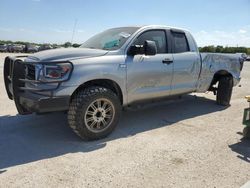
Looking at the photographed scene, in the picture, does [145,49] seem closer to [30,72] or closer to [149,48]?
[149,48]

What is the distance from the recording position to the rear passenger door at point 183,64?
583 cm

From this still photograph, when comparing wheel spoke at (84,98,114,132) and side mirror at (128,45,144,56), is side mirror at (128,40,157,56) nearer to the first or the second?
side mirror at (128,45,144,56)

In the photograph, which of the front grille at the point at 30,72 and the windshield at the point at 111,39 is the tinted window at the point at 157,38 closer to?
the windshield at the point at 111,39

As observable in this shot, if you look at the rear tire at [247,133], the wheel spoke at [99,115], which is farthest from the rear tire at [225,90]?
the wheel spoke at [99,115]

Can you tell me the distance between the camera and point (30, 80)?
428 cm

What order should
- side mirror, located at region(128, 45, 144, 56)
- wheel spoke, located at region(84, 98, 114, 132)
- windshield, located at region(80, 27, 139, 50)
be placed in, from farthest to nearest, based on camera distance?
windshield, located at region(80, 27, 139, 50) → side mirror, located at region(128, 45, 144, 56) → wheel spoke, located at region(84, 98, 114, 132)

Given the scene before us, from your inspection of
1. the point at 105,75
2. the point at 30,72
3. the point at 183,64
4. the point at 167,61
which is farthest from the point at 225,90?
the point at 30,72

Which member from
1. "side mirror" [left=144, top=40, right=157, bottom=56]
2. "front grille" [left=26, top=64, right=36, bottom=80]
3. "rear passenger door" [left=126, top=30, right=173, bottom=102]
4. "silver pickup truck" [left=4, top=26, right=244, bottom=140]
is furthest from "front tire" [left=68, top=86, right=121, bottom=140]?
"side mirror" [left=144, top=40, right=157, bottom=56]

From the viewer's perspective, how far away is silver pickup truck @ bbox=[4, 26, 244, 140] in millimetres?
4191

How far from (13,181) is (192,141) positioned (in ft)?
9.20

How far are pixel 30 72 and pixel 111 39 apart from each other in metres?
1.69

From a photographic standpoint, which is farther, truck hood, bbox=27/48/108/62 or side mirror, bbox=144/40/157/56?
side mirror, bbox=144/40/157/56

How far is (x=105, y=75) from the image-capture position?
4590mm

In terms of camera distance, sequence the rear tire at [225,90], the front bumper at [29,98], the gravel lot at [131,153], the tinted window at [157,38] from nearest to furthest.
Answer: the gravel lot at [131,153], the front bumper at [29,98], the tinted window at [157,38], the rear tire at [225,90]
